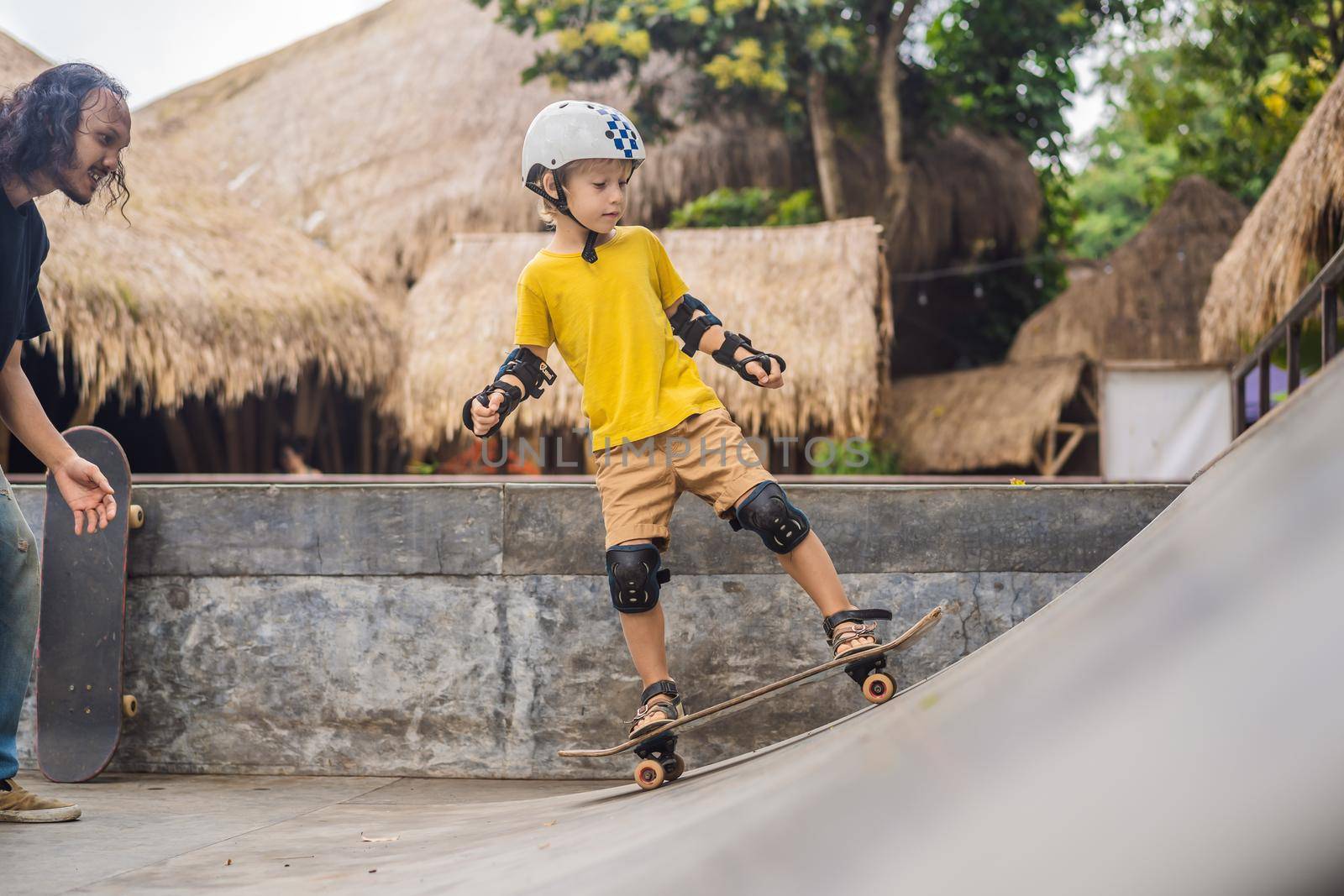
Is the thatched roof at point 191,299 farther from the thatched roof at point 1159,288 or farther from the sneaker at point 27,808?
the thatched roof at point 1159,288

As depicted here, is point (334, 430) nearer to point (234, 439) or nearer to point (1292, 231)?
point (234, 439)

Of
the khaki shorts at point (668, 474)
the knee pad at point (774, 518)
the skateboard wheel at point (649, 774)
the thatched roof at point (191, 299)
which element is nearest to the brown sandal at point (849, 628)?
the knee pad at point (774, 518)

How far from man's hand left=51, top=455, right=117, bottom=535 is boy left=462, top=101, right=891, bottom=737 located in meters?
0.97

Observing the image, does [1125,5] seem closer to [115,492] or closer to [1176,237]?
[1176,237]

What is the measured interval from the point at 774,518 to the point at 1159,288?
12.1 metres

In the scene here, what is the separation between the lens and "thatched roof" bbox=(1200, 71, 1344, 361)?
570 centimetres

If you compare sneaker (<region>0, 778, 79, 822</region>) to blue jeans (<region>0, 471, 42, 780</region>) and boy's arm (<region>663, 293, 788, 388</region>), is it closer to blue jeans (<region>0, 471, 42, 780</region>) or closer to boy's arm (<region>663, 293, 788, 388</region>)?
blue jeans (<region>0, 471, 42, 780</region>)

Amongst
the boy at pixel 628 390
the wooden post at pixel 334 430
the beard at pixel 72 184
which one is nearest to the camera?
the beard at pixel 72 184

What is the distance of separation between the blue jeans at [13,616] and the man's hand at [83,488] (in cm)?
20

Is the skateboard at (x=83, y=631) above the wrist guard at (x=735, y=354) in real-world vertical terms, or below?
below

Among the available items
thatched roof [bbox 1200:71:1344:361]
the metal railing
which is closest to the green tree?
thatched roof [bbox 1200:71:1344:361]

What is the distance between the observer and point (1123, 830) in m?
0.92

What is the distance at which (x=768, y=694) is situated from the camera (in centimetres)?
280

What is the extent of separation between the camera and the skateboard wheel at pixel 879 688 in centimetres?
271
